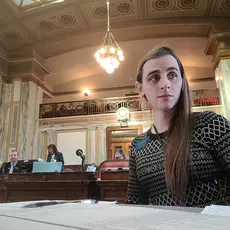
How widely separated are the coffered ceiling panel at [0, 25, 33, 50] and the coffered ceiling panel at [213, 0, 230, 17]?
8.34 metres

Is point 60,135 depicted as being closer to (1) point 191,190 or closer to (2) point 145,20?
(2) point 145,20

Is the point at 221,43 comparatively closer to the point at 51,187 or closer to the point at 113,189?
the point at 113,189

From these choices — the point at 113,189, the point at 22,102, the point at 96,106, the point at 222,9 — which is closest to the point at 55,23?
the point at 22,102

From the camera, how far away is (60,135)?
40.4 feet

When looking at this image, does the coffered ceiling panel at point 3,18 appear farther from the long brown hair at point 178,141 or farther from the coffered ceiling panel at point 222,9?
the long brown hair at point 178,141

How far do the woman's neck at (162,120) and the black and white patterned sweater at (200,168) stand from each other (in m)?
0.04

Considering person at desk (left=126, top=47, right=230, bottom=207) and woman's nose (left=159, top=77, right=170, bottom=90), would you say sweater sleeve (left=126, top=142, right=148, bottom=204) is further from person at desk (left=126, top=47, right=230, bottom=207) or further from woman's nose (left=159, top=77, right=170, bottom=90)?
woman's nose (left=159, top=77, right=170, bottom=90)

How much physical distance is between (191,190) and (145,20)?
10.9m

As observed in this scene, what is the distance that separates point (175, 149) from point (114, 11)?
398 inches

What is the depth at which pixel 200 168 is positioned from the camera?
3.23 ft

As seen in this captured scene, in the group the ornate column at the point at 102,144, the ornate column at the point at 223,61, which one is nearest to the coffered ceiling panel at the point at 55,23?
the ornate column at the point at 102,144

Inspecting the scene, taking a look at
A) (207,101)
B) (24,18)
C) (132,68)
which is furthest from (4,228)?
(132,68)

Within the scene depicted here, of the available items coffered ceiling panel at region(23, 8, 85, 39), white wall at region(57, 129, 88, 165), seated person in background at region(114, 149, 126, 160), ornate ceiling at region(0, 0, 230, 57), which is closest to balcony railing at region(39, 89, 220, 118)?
white wall at region(57, 129, 88, 165)

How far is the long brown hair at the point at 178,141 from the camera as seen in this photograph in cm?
97
